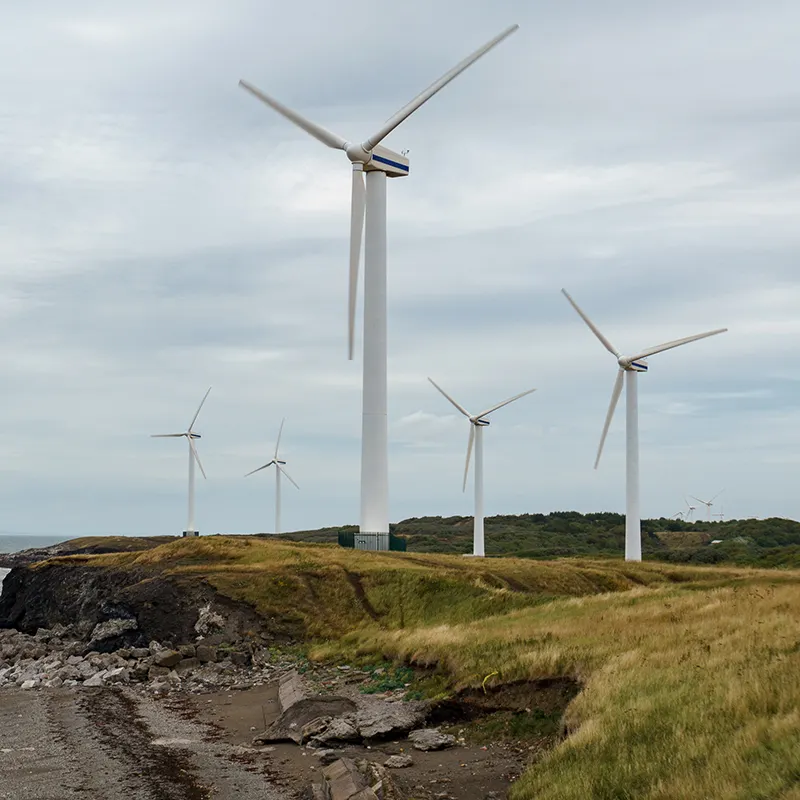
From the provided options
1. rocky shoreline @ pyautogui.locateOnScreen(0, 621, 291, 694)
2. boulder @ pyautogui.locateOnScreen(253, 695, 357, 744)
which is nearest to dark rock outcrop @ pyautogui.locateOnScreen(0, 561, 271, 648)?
rocky shoreline @ pyautogui.locateOnScreen(0, 621, 291, 694)

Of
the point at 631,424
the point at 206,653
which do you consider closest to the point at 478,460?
the point at 631,424

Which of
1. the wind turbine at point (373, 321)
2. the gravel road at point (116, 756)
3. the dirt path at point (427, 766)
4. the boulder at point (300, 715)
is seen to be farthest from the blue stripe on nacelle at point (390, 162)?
the dirt path at point (427, 766)

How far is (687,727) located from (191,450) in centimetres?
12388

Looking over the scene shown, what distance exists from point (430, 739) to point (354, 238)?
49.0m

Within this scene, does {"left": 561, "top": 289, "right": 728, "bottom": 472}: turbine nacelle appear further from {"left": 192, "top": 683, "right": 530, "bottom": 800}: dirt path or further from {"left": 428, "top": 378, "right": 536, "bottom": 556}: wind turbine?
{"left": 192, "top": 683, "right": 530, "bottom": 800}: dirt path

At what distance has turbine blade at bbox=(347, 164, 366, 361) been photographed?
223 feet

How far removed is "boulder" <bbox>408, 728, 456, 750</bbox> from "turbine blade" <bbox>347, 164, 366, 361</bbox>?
145ft

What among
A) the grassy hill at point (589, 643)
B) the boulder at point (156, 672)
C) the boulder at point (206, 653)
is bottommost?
the boulder at point (156, 672)

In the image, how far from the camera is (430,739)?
25.2 metres

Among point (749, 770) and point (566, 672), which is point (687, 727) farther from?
point (566, 672)

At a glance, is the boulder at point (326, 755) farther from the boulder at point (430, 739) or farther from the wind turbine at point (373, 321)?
the wind turbine at point (373, 321)

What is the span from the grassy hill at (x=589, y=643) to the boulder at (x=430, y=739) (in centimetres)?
293

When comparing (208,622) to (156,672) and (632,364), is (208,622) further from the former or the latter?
(632,364)

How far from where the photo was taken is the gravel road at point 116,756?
2306 centimetres
